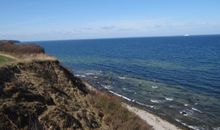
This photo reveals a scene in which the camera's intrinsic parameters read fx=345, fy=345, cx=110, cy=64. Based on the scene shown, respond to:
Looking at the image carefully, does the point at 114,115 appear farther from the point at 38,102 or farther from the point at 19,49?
the point at 19,49

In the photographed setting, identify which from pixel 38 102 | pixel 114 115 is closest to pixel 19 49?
pixel 114 115

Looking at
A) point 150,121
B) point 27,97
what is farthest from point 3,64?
point 150,121

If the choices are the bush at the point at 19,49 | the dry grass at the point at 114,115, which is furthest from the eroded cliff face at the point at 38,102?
the bush at the point at 19,49

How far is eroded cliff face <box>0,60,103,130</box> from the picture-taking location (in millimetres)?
19422

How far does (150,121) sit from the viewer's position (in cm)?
3469

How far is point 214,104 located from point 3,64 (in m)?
28.9

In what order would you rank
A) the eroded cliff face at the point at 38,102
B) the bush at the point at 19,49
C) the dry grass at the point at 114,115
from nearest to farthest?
the eroded cliff face at the point at 38,102 → the dry grass at the point at 114,115 → the bush at the point at 19,49

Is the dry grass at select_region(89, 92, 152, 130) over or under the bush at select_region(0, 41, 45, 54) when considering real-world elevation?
under

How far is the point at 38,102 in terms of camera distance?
21.3 meters

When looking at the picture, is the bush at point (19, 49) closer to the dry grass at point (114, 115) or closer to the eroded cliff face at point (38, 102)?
the eroded cliff face at point (38, 102)

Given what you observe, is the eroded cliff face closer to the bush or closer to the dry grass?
the dry grass

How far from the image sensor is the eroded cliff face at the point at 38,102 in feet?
63.7

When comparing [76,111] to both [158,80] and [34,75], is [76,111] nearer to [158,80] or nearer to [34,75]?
[34,75]

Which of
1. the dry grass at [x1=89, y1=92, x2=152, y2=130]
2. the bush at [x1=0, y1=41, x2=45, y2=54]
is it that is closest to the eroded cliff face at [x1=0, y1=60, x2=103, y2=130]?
Answer: the dry grass at [x1=89, y1=92, x2=152, y2=130]
